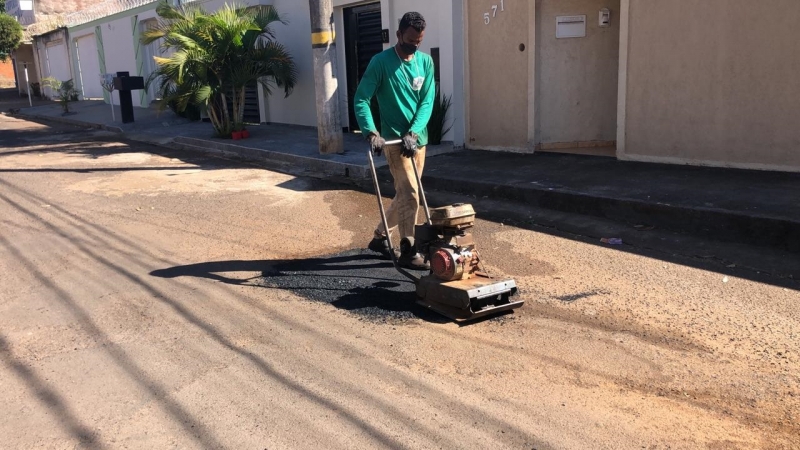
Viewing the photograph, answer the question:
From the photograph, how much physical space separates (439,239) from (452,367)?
3.62 feet

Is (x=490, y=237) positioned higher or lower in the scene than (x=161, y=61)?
lower

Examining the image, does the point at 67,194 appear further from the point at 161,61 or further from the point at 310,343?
the point at 310,343

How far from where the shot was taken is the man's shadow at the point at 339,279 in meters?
4.89

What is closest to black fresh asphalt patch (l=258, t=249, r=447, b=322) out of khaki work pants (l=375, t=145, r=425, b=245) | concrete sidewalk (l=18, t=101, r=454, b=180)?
khaki work pants (l=375, t=145, r=425, b=245)

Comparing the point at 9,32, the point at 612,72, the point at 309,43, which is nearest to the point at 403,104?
the point at 612,72

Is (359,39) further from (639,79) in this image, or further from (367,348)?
(367,348)

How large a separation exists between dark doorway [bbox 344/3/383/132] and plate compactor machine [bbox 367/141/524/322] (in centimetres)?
914

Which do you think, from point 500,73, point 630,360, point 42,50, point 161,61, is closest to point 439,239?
point 630,360

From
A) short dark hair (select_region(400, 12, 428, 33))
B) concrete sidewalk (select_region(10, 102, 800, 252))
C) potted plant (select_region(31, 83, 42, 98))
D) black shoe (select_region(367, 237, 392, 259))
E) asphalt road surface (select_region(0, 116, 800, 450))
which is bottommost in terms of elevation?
asphalt road surface (select_region(0, 116, 800, 450))

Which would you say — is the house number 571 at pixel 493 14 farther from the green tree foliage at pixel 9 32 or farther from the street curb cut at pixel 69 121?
the green tree foliage at pixel 9 32

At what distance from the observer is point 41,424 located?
343 cm

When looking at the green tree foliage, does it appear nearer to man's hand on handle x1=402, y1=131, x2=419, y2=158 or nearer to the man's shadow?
the man's shadow

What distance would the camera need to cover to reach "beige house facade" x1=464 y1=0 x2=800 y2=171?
7742 millimetres

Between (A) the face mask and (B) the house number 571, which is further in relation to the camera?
(B) the house number 571
